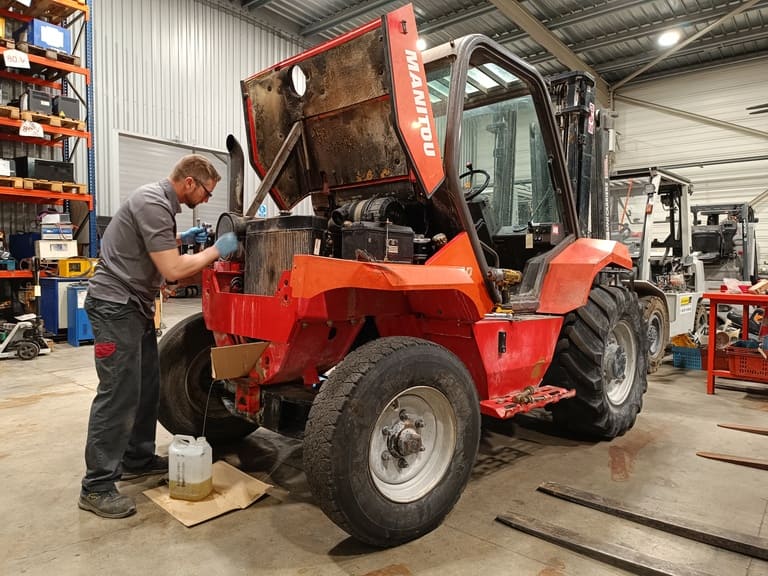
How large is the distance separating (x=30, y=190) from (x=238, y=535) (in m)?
7.74

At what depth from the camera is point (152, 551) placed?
2355mm

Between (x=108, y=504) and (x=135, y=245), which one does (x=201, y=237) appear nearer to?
(x=135, y=245)

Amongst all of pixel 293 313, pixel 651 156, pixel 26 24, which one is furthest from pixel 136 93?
pixel 651 156

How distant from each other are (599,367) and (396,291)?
165 centimetres

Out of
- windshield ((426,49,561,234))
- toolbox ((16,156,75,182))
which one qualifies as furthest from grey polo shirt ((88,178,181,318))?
toolbox ((16,156,75,182))

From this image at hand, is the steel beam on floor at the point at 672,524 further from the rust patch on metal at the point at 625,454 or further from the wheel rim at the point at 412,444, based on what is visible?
the wheel rim at the point at 412,444

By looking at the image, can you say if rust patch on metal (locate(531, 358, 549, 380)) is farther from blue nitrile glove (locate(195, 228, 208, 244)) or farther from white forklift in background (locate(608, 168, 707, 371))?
white forklift in background (locate(608, 168, 707, 371))

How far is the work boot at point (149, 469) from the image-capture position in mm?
3186

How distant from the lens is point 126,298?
279cm

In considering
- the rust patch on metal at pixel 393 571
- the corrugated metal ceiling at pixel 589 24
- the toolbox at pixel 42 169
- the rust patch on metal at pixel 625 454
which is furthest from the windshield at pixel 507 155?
the corrugated metal ceiling at pixel 589 24

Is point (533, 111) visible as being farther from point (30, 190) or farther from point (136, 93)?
point (136, 93)

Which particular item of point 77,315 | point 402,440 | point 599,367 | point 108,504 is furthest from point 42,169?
point 599,367

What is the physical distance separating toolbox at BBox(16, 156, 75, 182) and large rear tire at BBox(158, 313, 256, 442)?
21.0 feet

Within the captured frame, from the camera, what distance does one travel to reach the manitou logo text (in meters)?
2.62
